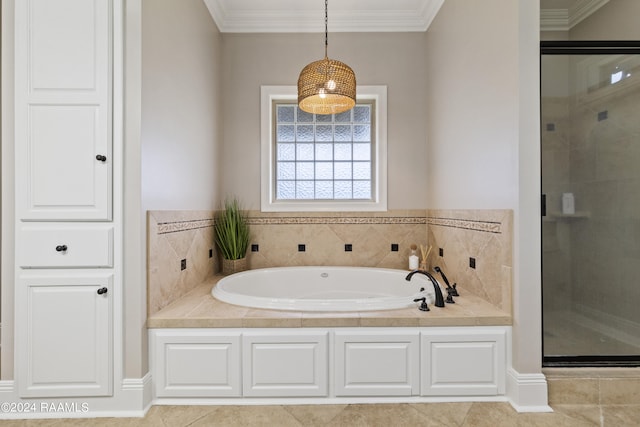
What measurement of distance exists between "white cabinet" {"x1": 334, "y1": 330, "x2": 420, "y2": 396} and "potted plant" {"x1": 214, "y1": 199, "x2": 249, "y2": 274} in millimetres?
1308

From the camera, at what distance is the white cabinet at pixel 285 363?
5.28 feet

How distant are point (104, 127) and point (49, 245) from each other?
0.66 m

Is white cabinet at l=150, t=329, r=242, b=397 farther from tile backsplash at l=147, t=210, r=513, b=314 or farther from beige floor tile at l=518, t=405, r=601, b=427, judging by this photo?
beige floor tile at l=518, t=405, r=601, b=427

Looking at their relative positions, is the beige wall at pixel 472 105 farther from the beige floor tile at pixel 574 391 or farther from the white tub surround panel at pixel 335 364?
the beige floor tile at pixel 574 391

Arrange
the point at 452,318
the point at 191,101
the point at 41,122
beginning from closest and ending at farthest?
→ 1. the point at 41,122
2. the point at 452,318
3. the point at 191,101

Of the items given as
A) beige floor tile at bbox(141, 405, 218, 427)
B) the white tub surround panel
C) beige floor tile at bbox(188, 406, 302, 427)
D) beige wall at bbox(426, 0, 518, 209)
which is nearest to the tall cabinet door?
the white tub surround panel

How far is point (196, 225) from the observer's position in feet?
7.32

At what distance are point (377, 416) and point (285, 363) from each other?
538 millimetres

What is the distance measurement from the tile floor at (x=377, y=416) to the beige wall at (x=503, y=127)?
25cm

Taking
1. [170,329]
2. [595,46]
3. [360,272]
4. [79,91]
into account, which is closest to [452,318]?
[360,272]

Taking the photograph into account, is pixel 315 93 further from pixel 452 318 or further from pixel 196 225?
pixel 452 318

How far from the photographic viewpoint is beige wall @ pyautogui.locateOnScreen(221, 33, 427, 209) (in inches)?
108

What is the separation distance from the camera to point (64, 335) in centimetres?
153

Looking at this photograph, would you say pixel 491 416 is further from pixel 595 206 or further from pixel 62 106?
pixel 62 106
